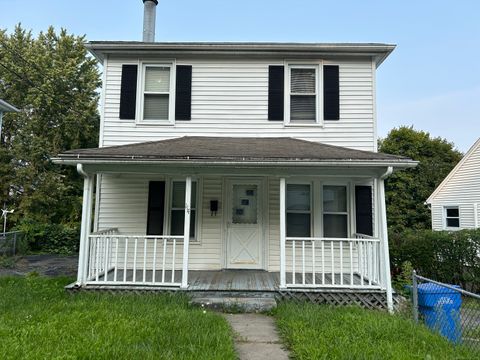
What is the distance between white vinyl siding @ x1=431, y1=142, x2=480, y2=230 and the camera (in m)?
13.7

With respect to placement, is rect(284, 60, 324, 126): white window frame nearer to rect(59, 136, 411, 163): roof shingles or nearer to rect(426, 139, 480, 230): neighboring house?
rect(59, 136, 411, 163): roof shingles

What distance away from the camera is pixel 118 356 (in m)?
3.33

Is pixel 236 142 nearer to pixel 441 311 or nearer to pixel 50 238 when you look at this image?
pixel 441 311

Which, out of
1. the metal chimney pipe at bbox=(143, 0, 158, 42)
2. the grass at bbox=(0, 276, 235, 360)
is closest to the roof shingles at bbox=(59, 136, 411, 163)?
the grass at bbox=(0, 276, 235, 360)

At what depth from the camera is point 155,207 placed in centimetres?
752

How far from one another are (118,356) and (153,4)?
9.19m

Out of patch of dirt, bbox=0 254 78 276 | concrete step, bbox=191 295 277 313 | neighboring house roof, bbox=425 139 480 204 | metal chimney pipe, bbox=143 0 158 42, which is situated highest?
metal chimney pipe, bbox=143 0 158 42

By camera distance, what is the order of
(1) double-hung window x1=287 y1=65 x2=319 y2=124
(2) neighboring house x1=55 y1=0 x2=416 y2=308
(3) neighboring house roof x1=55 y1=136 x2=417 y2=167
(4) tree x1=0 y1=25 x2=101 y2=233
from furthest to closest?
(4) tree x1=0 y1=25 x2=101 y2=233 → (1) double-hung window x1=287 y1=65 x2=319 y2=124 → (2) neighboring house x1=55 y1=0 x2=416 y2=308 → (3) neighboring house roof x1=55 y1=136 x2=417 y2=167

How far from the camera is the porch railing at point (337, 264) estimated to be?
5832mm

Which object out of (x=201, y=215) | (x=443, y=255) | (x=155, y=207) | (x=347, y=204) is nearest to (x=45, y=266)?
(x=155, y=207)

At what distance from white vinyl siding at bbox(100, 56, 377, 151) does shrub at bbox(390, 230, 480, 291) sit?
8.70 feet

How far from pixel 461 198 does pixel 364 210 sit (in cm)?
985

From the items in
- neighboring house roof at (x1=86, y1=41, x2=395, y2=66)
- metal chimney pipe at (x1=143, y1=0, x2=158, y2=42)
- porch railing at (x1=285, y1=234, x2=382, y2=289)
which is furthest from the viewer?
metal chimney pipe at (x1=143, y1=0, x2=158, y2=42)

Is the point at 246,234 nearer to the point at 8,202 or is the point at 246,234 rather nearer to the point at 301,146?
the point at 301,146
